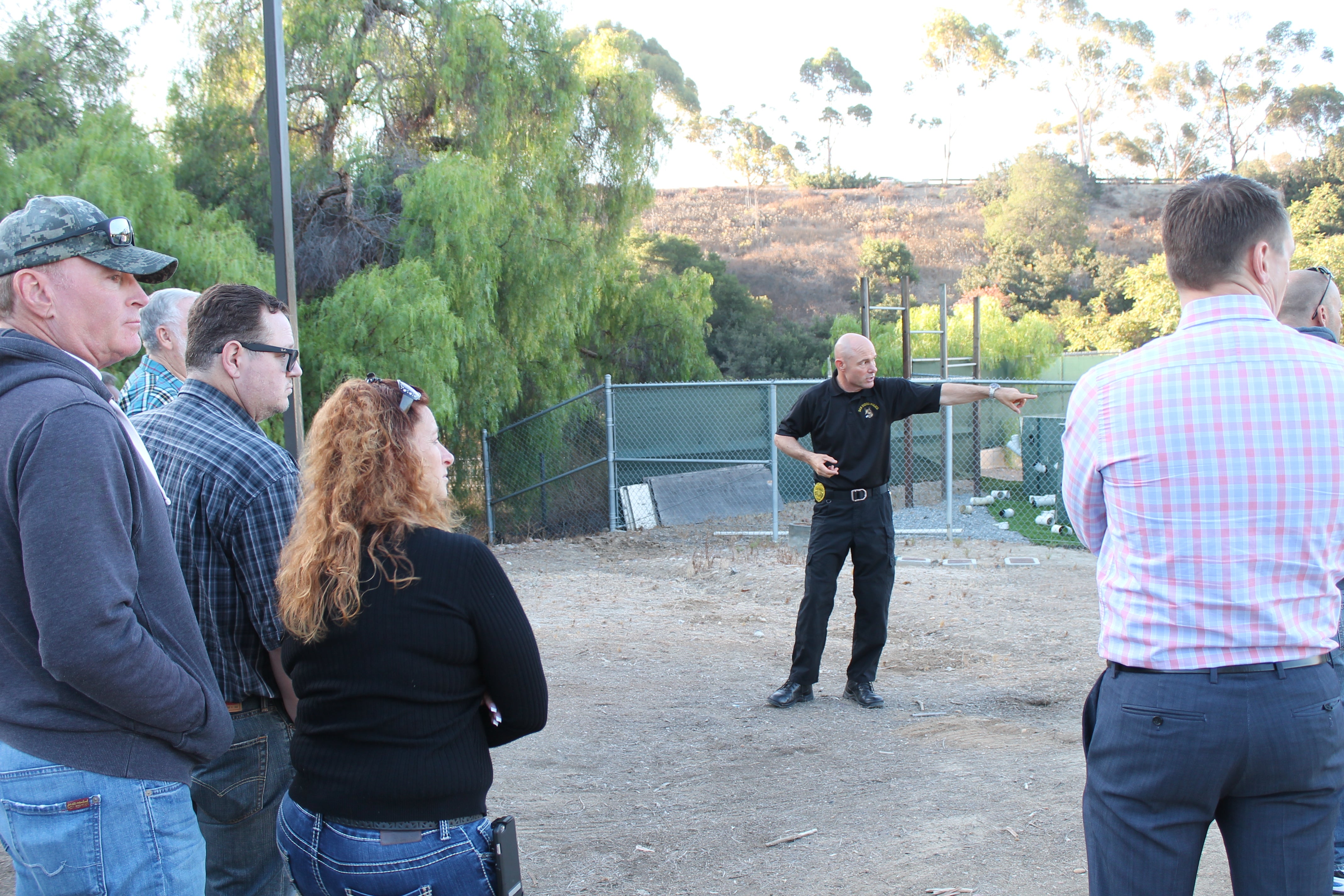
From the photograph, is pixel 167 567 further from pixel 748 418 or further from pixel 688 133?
pixel 688 133

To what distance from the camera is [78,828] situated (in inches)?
67.2

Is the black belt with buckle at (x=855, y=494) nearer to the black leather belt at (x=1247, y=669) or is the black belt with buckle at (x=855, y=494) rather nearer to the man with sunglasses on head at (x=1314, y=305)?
the man with sunglasses on head at (x=1314, y=305)

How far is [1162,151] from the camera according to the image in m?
65.8

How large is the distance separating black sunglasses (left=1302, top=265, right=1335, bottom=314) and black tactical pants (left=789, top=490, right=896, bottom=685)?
102 inches

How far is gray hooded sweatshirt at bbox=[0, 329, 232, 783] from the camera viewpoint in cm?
164

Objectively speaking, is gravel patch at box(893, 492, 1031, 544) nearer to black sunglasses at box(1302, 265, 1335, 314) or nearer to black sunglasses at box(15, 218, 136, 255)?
black sunglasses at box(1302, 265, 1335, 314)

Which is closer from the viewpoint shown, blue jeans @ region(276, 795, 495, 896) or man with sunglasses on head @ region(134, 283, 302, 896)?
blue jeans @ region(276, 795, 495, 896)

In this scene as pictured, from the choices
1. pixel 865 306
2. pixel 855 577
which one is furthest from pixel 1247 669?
pixel 865 306

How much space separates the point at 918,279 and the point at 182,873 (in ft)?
183

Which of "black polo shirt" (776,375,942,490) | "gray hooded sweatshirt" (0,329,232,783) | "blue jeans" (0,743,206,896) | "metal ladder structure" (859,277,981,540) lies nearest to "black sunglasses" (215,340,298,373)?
"gray hooded sweatshirt" (0,329,232,783)

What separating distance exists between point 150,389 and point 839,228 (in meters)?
61.6

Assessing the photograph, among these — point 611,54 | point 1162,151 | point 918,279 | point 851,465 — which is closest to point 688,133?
point 918,279

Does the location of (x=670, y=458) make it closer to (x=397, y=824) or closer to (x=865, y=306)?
(x=865, y=306)

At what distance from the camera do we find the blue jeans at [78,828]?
1.71m
